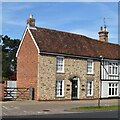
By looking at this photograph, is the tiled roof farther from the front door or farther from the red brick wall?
the front door

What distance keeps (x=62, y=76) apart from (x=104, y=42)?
10935 millimetres

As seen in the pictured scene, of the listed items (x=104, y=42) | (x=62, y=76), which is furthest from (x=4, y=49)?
(x=62, y=76)

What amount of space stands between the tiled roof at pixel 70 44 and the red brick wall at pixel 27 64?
113 cm

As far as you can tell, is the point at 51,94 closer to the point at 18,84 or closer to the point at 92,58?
the point at 18,84

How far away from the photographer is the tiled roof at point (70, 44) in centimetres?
3328

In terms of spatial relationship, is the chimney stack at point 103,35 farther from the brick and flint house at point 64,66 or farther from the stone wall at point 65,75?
the stone wall at point 65,75

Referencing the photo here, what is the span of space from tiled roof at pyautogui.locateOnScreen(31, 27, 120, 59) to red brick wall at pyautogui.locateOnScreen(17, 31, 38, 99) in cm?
113

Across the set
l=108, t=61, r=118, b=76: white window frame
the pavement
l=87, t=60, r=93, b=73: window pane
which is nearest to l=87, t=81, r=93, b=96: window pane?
l=87, t=60, r=93, b=73: window pane

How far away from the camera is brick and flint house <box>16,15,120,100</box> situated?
3219cm

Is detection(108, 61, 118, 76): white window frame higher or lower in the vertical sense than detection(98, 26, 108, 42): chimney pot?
lower

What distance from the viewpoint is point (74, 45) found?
36.0m

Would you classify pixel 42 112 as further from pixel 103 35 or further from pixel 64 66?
pixel 103 35

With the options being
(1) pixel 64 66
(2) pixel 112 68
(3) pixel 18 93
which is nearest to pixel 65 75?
(1) pixel 64 66

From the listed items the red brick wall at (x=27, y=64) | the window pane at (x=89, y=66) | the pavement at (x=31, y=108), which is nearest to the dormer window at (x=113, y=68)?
the window pane at (x=89, y=66)
